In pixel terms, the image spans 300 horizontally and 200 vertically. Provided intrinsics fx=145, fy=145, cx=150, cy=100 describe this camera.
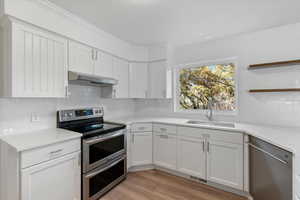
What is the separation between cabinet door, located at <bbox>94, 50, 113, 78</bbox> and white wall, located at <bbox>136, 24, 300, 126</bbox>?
184 cm

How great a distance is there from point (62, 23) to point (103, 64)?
2.52 ft

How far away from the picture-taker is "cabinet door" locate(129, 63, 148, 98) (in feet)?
9.73

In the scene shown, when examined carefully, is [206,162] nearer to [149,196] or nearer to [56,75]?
[149,196]

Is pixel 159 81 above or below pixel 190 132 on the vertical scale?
above

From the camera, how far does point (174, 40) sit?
2727 millimetres

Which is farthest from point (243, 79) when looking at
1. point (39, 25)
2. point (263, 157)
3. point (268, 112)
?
point (39, 25)

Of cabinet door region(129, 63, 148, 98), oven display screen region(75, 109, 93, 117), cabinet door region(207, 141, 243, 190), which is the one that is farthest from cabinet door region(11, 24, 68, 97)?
cabinet door region(207, 141, 243, 190)

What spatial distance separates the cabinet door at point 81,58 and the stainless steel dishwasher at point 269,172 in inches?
93.9

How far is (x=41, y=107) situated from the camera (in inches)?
73.4

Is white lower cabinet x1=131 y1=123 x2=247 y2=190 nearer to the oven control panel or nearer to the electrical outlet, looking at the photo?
the oven control panel

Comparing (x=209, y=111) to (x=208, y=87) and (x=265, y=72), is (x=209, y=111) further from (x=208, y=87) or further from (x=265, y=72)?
(x=265, y=72)

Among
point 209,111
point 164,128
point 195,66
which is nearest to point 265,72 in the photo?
point 209,111

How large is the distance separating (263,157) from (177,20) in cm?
197

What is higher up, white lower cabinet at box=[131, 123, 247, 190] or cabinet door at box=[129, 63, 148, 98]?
cabinet door at box=[129, 63, 148, 98]
